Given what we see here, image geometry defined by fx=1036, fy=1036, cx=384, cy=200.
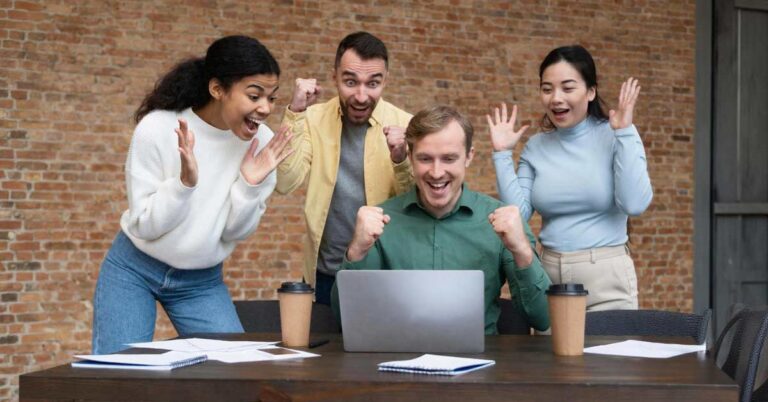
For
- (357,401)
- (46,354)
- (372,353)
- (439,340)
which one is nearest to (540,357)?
(439,340)

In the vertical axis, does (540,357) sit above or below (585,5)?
below

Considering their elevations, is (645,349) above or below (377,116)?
below

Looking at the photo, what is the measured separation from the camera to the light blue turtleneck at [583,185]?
3355mm

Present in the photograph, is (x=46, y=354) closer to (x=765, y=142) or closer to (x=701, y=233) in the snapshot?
(x=701, y=233)

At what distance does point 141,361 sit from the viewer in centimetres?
217

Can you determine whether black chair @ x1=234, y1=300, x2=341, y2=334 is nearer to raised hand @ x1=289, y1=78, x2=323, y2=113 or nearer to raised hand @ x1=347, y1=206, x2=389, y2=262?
raised hand @ x1=347, y1=206, x2=389, y2=262

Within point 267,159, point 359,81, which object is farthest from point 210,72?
point 359,81

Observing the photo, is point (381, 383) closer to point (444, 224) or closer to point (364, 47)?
point (444, 224)

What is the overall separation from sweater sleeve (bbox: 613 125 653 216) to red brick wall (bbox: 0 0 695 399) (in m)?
3.40

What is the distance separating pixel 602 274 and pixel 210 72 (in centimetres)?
142

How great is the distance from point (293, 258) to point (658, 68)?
10.2ft

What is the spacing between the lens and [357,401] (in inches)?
76.9

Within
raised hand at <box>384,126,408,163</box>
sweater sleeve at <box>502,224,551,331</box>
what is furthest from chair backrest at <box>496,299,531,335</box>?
raised hand at <box>384,126,408,163</box>

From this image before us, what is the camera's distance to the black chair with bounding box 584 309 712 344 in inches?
116
